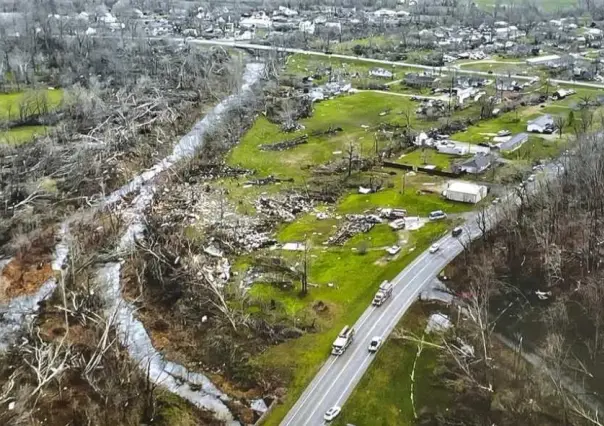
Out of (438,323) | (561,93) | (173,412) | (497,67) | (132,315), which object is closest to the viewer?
(173,412)

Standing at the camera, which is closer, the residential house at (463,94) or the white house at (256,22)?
the residential house at (463,94)

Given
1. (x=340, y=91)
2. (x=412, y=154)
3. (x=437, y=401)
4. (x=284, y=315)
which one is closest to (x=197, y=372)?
(x=284, y=315)

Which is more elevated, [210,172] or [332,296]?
[332,296]

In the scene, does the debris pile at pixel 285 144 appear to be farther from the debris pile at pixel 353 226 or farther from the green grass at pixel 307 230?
the debris pile at pixel 353 226

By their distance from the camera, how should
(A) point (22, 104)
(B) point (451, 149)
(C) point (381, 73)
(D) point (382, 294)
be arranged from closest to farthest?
(D) point (382, 294), (B) point (451, 149), (A) point (22, 104), (C) point (381, 73)

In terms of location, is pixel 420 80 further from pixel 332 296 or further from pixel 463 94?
pixel 332 296

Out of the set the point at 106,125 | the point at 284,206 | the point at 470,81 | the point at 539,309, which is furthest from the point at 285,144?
the point at 539,309

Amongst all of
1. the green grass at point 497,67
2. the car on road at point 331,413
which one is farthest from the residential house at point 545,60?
the car on road at point 331,413

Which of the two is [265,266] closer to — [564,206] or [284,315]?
[284,315]
